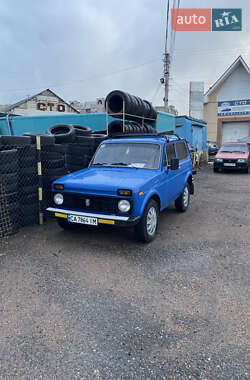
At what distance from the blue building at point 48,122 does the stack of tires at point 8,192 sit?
263 inches

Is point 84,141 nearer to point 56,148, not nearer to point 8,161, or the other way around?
point 56,148

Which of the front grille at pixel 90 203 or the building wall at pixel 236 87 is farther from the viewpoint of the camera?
the building wall at pixel 236 87

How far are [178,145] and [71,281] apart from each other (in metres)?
4.31

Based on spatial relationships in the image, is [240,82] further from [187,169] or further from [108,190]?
[108,190]

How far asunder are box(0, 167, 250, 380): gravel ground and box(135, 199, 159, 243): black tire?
175 mm

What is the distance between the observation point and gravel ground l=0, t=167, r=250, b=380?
230cm

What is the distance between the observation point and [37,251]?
4.56 m

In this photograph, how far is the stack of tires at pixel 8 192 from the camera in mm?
5002

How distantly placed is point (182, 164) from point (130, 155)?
168 centimetres

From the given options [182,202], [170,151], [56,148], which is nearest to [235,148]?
[182,202]

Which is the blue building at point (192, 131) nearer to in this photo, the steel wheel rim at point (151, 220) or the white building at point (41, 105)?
the steel wheel rim at point (151, 220)

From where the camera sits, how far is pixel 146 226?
4648 mm

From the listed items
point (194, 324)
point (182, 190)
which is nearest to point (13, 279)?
point (194, 324)

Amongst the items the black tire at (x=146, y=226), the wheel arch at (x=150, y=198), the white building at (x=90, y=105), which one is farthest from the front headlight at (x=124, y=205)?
the white building at (x=90, y=105)
